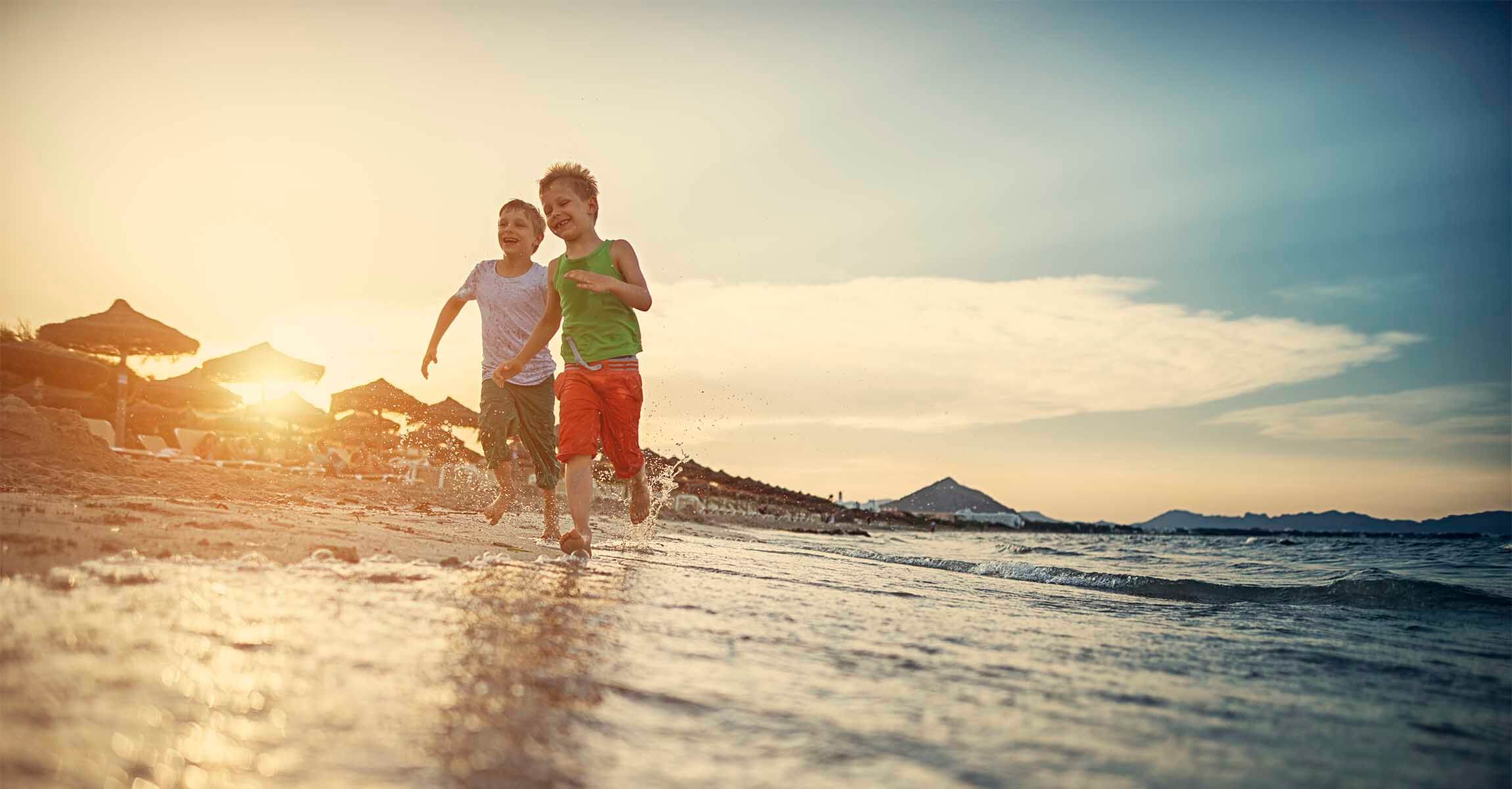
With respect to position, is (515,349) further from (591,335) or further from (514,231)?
(591,335)

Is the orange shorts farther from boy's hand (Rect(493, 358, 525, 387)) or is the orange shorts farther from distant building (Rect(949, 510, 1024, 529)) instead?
distant building (Rect(949, 510, 1024, 529))

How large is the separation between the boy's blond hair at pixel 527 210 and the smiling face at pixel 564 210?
102 centimetres

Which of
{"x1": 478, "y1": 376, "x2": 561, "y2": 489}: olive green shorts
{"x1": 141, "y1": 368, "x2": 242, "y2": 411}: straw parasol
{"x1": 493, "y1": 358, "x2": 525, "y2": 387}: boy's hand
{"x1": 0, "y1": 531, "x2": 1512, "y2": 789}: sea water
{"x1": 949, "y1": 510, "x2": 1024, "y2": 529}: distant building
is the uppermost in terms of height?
{"x1": 141, "y1": 368, "x2": 242, "y2": 411}: straw parasol

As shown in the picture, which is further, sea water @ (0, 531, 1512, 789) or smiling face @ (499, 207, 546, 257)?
smiling face @ (499, 207, 546, 257)

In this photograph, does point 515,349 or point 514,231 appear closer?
point 514,231

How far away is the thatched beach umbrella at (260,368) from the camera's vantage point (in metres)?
20.6

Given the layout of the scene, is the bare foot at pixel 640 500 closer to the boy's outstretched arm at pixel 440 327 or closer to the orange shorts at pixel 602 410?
the orange shorts at pixel 602 410

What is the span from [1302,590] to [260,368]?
2199 centimetres

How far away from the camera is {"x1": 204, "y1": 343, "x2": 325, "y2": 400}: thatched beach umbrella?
67.7 feet

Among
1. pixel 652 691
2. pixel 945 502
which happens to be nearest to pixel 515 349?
pixel 652 691

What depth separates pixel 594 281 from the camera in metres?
3.96

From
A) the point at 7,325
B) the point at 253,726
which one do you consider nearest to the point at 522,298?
the point at 253,726

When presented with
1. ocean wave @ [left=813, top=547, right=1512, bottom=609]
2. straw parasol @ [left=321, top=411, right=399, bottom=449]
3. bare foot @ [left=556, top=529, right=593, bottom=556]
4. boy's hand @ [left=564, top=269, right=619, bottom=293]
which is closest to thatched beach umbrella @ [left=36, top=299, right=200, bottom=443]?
straw parasol @ [left=321, top=411, right=399, bottom=449]

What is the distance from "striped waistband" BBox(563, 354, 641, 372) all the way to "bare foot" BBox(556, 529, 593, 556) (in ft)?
2.95
